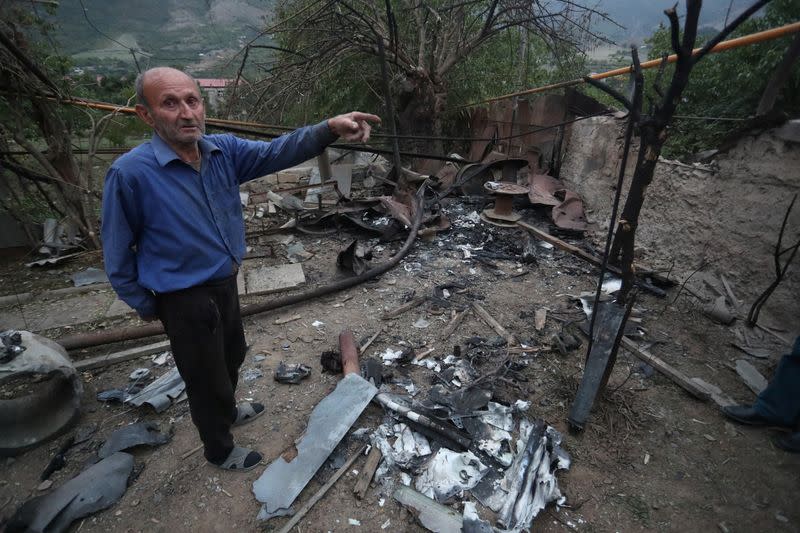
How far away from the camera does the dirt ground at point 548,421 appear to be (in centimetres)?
235

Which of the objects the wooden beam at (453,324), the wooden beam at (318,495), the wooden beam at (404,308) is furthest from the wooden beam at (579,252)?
the wooden beam at (318,495)

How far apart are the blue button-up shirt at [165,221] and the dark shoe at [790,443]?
4.12 meters

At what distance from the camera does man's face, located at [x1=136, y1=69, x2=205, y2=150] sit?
6.09ft

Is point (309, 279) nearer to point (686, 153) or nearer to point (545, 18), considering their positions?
point (686, 153)

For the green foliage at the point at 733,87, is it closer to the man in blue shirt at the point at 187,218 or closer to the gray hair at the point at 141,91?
the man in blue shirt at the point at 187,218

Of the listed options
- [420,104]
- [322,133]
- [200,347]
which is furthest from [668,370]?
[420,104]

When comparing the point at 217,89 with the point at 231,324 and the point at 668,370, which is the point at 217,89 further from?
the point at 668,370

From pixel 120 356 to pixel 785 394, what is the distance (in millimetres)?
5868

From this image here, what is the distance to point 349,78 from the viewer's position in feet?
35.9

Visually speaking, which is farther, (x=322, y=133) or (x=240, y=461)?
(x=240, y=461)

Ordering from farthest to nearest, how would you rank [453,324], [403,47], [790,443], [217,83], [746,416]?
[217,83], [403,47], [453,324], [746,416], [790,443]

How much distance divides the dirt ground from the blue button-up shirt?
4.55 ft

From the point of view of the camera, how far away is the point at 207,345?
2098 millimetres

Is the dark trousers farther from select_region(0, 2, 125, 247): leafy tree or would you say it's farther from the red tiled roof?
select_region(0, 2, 125, 247): leafy tree
